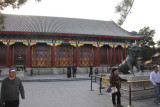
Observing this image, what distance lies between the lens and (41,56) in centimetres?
1961

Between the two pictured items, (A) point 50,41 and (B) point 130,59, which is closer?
(B) point 130,59

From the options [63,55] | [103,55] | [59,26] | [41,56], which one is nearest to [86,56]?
[103,55]

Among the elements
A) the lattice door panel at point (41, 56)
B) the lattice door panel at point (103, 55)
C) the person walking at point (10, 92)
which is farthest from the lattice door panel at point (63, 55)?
the person walking at point (10, 92)

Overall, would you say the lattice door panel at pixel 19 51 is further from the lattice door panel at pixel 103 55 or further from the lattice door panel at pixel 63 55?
the lattice door panel at pixel 103 55

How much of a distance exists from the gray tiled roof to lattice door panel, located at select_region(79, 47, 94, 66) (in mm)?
2786

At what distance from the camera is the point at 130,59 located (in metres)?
6.64

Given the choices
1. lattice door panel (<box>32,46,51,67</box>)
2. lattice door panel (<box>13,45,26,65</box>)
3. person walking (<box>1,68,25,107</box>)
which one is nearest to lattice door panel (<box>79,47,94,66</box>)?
lattice door panel (<box>32,46,51,67</box>)

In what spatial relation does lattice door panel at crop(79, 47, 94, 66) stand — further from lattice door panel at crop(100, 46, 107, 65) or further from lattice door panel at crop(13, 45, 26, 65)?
lattice door panel at crop(13, 45, 26, 65)

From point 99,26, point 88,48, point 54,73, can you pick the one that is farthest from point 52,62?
point 99,26

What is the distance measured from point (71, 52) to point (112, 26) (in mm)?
8711

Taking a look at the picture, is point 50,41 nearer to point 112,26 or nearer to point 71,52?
point 71,52

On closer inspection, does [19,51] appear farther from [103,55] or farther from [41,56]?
[103,55]

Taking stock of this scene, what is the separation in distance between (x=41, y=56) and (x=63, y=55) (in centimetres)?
304

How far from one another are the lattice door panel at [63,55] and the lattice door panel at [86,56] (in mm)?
1496
